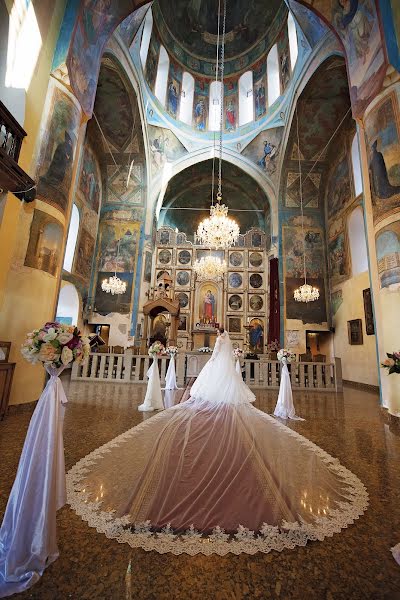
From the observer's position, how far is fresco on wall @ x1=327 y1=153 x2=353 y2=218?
1375cm

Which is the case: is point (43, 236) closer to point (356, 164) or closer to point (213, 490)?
point (213, 490)

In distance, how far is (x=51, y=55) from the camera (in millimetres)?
6938

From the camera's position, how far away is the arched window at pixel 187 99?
18.4 m

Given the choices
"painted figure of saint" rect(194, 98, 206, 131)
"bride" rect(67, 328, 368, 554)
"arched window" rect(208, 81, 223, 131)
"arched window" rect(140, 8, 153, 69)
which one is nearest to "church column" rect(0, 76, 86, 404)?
"bride" rect(67, 328, 368, 554)

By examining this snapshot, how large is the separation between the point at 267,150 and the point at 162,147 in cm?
656

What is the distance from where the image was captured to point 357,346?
40.5ft

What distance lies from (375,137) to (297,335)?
987 cm

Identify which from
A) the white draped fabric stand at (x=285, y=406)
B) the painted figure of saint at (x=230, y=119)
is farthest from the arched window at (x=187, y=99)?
the white draped fabric stand at (x=285, y=406)

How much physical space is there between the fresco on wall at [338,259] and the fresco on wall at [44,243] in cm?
1265

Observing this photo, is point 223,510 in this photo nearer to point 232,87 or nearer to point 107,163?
point 107,163

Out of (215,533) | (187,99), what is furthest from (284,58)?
(215,533)

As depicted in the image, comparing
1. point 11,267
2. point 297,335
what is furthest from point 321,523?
point 297,335

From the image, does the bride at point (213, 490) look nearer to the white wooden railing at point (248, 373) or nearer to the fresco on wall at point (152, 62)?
the white wooden railing at point (248, 373)

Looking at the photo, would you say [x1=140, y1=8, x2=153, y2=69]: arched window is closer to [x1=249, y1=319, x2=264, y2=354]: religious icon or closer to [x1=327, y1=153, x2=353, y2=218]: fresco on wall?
[x1=327, y1=153, x2=353, y2=218]: fresco on wall
